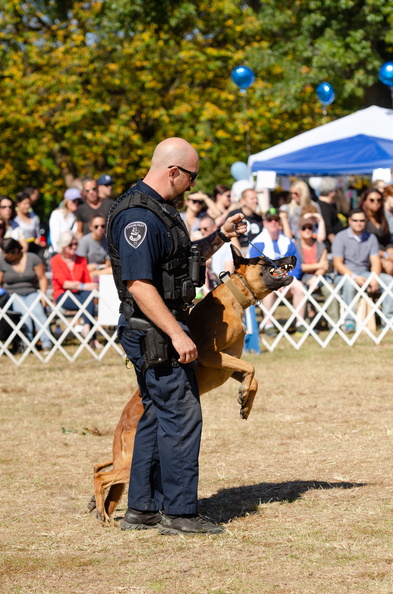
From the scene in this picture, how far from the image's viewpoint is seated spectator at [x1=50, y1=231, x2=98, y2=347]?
11.6 meters

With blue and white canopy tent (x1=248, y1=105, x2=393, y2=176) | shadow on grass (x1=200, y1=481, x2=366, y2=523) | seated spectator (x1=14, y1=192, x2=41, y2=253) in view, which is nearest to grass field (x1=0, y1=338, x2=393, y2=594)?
shadow on grass (x1=200, y1=481, x2=366, y2=523)

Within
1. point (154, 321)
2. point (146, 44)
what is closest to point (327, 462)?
point (154, 321)

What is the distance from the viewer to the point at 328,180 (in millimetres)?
14750

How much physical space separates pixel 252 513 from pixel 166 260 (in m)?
1.58

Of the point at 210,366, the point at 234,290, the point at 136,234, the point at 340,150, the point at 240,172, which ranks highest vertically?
the point at 240,172

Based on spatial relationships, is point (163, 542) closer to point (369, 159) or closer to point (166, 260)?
point (166, 260)

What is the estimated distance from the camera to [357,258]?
480 inches

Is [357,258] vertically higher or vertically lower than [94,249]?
lower

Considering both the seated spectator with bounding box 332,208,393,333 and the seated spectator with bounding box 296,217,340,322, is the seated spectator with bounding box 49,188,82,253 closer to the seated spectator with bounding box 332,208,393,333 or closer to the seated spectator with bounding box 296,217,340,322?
the seated spectator with bounding box 296,217,340,322

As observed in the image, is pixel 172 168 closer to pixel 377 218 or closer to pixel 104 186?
pixel 377 218

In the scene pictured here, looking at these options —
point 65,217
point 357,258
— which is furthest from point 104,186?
point 357,258

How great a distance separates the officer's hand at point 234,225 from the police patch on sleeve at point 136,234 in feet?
2.36

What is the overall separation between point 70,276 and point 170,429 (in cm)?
737

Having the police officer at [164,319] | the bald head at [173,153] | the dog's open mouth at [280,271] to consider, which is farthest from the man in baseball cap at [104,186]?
the bald head at [173,153]
